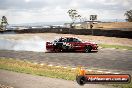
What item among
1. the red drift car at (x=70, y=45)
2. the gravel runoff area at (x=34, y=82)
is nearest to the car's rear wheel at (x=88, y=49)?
the red drift car at (x=70, y=45)

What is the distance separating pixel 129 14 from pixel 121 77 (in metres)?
126

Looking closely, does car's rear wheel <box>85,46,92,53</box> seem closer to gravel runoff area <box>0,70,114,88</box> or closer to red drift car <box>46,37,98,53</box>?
red drift car <box>46,37,98,53</box>

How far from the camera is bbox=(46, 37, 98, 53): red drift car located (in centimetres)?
2344

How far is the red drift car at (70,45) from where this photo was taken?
23.4 m

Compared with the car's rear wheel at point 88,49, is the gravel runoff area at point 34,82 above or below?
above

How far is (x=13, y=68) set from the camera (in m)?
15.8

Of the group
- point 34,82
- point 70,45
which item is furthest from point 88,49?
point 34,82

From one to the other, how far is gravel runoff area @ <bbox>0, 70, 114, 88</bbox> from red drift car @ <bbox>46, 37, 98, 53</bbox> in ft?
33.1

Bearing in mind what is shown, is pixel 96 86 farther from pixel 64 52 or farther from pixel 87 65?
pixel 64 52

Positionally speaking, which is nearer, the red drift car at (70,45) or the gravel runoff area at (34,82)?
the gravel runoff area at (34,82)

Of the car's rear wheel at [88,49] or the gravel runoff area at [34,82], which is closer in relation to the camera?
the gravel runoff area at [34,82]

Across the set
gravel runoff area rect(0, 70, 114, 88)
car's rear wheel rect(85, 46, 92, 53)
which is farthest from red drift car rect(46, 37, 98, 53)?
gravel runoff area rect(0, 70, 114, 88)

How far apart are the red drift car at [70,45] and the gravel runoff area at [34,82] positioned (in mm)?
10077

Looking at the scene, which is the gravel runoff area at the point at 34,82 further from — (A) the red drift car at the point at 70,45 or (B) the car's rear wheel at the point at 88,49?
(B) the car's rear wheel at the point at 88,49
